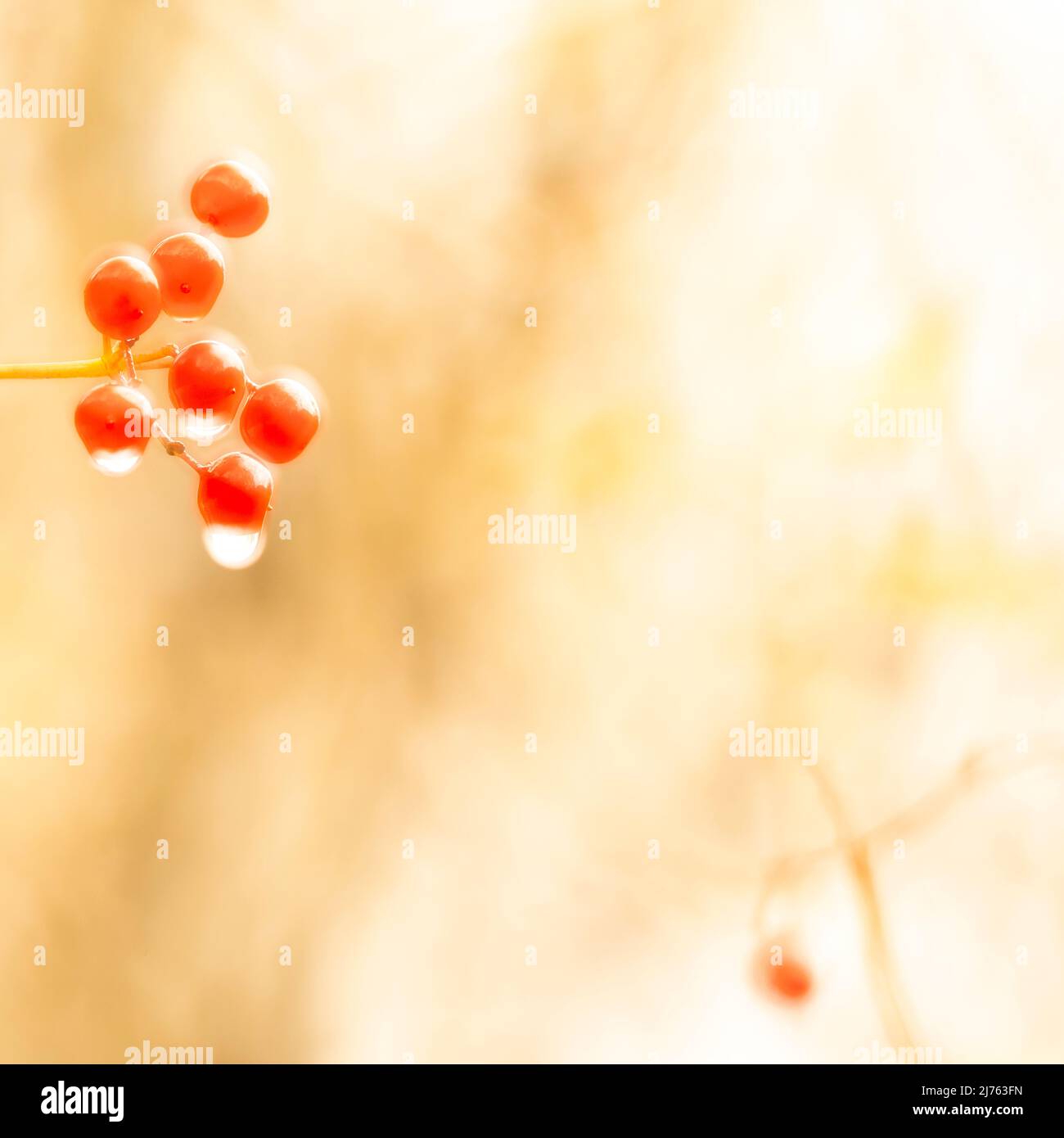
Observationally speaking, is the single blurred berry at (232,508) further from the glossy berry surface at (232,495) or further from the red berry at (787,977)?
the red berry at (787,977)

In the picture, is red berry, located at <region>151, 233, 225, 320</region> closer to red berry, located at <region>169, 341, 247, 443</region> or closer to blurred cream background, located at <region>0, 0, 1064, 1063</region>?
red berry, located at <region>169, 341, 247, 443</region>

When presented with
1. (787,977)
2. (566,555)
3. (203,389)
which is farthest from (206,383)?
(787,977)

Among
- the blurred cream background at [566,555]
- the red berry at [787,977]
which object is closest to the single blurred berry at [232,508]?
the blurred cream background at [566,555]

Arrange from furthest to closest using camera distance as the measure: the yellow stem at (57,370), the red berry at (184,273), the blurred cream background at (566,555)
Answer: the blurred cream background at (566,555) → the red berry at (184,273) → the yellow stem at (57,370)

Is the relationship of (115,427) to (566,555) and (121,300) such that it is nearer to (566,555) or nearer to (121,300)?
(121,300)

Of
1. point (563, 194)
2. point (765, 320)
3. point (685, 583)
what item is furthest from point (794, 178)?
point (685, 583)
